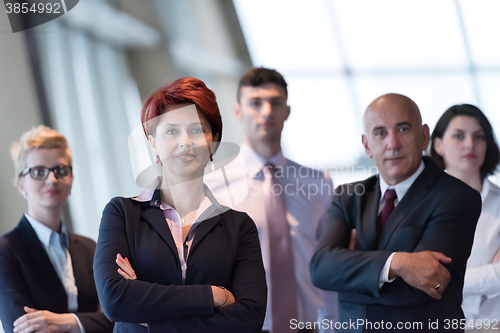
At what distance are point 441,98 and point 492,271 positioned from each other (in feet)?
3.71

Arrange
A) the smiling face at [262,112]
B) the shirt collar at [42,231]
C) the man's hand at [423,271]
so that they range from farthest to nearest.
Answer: the smiling face at [262,112]
the shirt collar at [42,231]
the man's hand at [423,271]

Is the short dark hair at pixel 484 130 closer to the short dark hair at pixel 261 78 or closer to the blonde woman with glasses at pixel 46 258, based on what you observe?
the short dark hair at pixel 261 78

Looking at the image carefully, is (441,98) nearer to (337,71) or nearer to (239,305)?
(337,71)

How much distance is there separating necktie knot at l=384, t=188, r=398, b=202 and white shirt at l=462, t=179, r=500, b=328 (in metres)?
0.60

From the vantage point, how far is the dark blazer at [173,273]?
6.27ft

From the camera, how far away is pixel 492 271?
9.33 ft

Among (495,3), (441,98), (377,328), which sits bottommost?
(377,328)

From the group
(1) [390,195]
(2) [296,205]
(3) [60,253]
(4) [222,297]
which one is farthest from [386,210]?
(3) [60,253]

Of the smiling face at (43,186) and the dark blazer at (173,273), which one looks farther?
the smiling face at (43,186)

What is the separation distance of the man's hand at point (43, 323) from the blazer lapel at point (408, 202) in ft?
5.77

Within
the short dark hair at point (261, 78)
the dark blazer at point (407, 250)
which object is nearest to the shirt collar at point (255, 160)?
the short dark hair at point (261, 78)

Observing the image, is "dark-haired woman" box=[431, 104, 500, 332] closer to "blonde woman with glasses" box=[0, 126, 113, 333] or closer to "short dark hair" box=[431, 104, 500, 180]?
"short dark hair" box=[431, 104, 500, 180]

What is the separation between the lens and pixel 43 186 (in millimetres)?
3066

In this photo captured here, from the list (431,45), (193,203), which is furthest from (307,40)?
(193,203)
